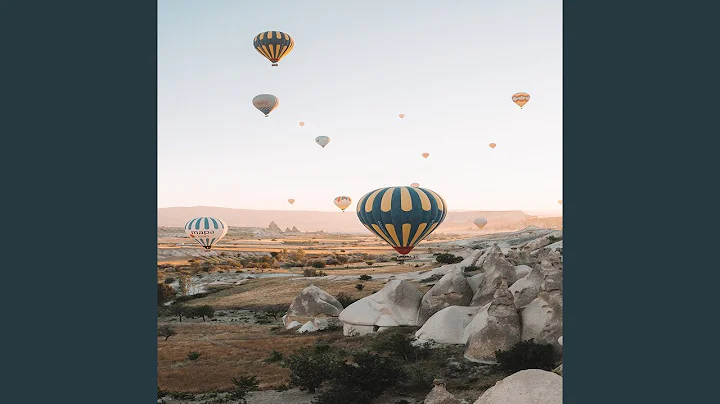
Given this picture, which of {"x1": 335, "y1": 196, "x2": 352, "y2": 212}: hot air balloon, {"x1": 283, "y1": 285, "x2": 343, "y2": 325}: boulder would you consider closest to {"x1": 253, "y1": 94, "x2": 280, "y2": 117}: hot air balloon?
{"x1": 283, "y1": 285, "x2": 343, "y2": 325}: boulder

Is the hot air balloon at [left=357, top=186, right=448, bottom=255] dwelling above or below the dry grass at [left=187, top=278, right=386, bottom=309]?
above

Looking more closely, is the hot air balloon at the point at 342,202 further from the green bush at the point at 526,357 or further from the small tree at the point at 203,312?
the green bush at the point at 526,357

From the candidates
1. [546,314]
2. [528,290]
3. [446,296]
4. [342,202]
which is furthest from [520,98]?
[546,314]

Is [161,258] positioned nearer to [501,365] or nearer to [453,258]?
[453,258]

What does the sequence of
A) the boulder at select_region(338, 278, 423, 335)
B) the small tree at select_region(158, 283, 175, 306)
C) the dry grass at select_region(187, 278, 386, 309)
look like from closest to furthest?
1. the boulder at select_region(338, 278, 423, 335)
2. the dry grass at select_region(187, 278, 386, 309)
3. the small tree at select_region(158, 283, 175, 306)

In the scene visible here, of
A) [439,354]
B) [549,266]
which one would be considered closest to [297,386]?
[439,354]

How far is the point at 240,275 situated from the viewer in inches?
3295

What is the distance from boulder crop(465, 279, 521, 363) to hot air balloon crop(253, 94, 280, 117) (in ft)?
168

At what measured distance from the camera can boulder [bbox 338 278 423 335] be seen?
130 ft

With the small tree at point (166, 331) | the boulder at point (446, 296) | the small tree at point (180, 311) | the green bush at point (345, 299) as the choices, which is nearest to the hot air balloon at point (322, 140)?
the green bush at point (345, 299)

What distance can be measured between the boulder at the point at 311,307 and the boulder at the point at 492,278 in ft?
46.4

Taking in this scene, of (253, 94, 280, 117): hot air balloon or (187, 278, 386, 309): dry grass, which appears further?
(253, 94, 280, 117): hot air balloon

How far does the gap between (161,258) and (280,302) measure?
5792 cm

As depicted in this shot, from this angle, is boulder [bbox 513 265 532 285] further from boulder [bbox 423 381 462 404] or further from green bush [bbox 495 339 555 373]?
boulder [bbox 423 381 462 404]
